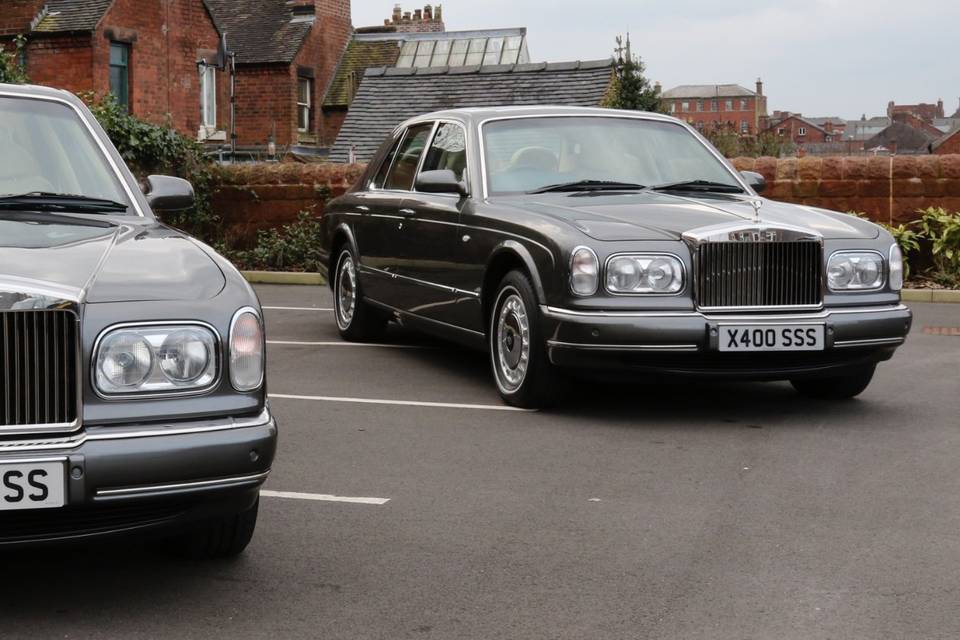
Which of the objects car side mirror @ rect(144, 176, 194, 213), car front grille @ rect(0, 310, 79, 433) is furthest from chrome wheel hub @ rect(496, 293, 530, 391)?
car front grille @ rect(0, 310, 79, 433)

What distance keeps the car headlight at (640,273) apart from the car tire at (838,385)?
1.32 m

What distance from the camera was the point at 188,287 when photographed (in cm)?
393

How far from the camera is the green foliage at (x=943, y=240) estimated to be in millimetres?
14562

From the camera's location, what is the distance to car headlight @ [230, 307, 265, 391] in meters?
3.90

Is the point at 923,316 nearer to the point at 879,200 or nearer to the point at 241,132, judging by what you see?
the point at 879,200

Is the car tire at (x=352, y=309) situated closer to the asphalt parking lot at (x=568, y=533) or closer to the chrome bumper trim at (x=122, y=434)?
the asphalt parking lot at (x=568, y=533)

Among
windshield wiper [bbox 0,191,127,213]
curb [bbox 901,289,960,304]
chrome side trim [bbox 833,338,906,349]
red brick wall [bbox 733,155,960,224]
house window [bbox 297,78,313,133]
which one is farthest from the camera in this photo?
house window [bbox 297,78,313,133]

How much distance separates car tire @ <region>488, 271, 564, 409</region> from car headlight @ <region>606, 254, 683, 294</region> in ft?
1.57

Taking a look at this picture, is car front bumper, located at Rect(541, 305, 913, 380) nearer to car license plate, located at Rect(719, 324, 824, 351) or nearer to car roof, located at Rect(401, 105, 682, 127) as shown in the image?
car license plate, located at Rect(719, 324, 824, 351)

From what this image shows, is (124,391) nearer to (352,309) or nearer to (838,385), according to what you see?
(838,385)

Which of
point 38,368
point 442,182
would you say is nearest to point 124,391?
point 38,368

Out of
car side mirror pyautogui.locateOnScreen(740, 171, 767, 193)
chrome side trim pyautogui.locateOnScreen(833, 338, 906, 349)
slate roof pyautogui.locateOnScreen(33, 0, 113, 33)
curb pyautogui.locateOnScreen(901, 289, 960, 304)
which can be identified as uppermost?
slate roof pyautogui.locateOnScreen(33, 0, 113, 33)

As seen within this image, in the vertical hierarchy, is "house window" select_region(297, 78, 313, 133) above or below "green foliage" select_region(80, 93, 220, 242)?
above

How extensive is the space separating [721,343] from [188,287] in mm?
→ 3439
